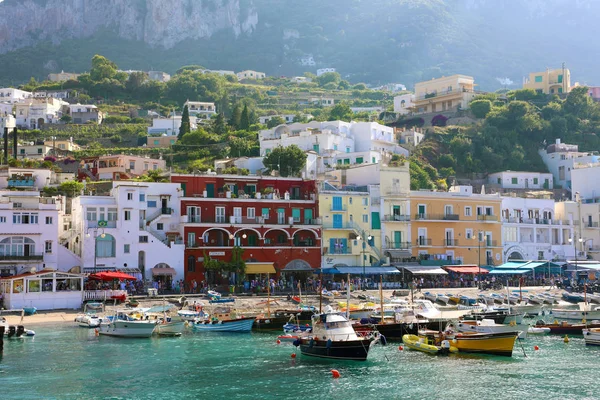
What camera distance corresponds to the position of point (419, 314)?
174 feet

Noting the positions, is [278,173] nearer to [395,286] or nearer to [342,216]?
[342,216]

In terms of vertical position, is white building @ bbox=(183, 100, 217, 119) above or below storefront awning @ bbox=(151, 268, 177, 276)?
above

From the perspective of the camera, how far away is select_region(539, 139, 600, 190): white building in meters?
110

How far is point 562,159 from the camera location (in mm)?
114062

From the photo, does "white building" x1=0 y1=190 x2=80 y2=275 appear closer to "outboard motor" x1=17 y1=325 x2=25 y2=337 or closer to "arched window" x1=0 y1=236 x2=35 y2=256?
"arched window" x1=0 y1=236 x2=35 y2=256

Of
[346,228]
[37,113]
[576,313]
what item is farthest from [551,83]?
[576,313]

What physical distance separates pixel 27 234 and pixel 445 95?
84.8m

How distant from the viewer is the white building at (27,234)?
199ft

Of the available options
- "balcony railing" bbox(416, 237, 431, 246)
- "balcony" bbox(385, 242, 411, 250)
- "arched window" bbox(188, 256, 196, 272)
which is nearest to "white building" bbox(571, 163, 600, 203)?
"balcony railing" bbox(416, 237, 431, 246)

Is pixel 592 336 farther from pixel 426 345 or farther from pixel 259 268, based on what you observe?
pixel 259 268

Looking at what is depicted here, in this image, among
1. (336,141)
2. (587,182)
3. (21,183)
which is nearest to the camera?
(21,183)

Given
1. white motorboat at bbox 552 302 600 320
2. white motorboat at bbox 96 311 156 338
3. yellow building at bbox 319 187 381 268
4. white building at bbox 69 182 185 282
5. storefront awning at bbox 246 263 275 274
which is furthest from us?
yellow building at bbox 319 187 381 268

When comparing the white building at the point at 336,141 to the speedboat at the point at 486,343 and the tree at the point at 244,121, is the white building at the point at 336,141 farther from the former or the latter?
the speedboat at the point at 486,343

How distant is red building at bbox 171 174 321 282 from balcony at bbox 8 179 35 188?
666 inches
